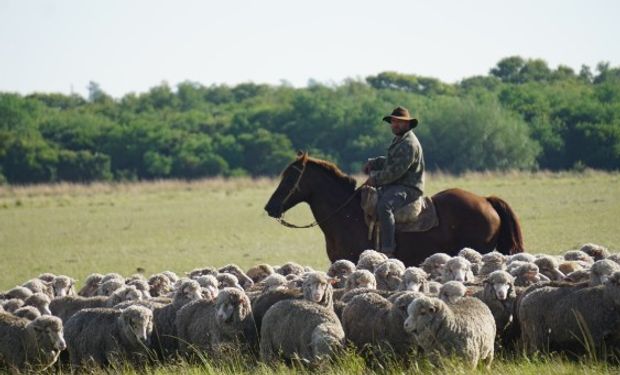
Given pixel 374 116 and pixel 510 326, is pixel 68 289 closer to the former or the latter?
pixel 510 326

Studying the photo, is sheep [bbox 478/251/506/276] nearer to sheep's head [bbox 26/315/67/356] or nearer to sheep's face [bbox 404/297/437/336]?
sheep's face [bbox 404/297/437/336]

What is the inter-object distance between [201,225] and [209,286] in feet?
76.2

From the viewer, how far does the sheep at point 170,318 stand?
12.1 meters

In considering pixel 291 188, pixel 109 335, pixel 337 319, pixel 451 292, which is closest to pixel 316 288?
pixel 337 319

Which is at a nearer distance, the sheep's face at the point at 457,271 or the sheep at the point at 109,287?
the sheep's face at the point at 457,271

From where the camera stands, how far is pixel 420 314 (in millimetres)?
10273

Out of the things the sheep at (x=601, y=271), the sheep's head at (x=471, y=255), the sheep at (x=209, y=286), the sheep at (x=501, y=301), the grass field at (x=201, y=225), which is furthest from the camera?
the grass field at (x=201, y=225)

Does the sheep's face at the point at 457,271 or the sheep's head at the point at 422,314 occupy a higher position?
the sheep's head at the point at 422,314

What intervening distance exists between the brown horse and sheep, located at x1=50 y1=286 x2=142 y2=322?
13.5 feet

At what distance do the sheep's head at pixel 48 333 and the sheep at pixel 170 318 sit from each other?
0.94 metres

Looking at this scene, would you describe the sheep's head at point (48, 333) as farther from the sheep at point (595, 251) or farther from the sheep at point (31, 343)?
the sheep at point (595, 251)

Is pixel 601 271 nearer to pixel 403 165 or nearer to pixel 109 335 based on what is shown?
pixel 109 335

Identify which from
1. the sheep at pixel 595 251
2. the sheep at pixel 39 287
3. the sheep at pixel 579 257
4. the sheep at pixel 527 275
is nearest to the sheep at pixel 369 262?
the sheep at pixel 527 275

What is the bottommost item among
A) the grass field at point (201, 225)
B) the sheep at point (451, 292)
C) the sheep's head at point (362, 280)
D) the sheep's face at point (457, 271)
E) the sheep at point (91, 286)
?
the grass field at point (201, 225)
